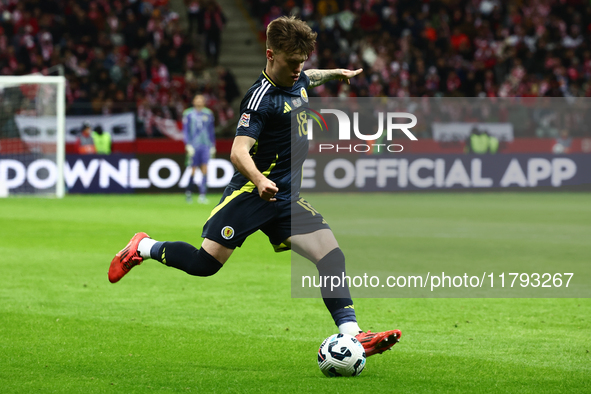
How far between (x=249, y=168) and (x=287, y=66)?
65cm

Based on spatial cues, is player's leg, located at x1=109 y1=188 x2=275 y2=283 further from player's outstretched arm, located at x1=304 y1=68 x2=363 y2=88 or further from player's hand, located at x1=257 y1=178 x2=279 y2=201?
player's outstretched arm, located at x1=304 y1=68 x2=363 y2=88

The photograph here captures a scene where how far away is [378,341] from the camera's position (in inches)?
181

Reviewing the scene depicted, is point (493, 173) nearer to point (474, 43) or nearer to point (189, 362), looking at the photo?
point (474, 43)

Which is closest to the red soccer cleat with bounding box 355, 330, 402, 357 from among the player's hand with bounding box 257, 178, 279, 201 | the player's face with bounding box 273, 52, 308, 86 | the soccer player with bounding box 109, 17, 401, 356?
the soccer player with bounding box 109, 17, 401, 356

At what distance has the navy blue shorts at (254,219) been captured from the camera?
484 cm

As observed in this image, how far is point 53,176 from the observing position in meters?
18.1

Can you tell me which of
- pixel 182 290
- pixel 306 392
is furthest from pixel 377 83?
pixel 306 392

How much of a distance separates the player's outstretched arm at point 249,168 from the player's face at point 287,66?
0.42 m

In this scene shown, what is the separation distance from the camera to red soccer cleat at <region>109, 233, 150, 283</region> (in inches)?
214

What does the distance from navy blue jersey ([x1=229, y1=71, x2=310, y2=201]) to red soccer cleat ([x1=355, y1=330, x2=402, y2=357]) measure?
95cm

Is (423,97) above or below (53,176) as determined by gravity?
above

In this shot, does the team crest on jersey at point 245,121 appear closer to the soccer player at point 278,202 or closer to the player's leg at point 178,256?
the soccer player at point 278,202

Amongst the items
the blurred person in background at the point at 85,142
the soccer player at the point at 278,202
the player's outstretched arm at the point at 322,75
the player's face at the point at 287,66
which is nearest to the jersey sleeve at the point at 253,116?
the soccer player at the point at 278,202

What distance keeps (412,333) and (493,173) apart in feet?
48.1
